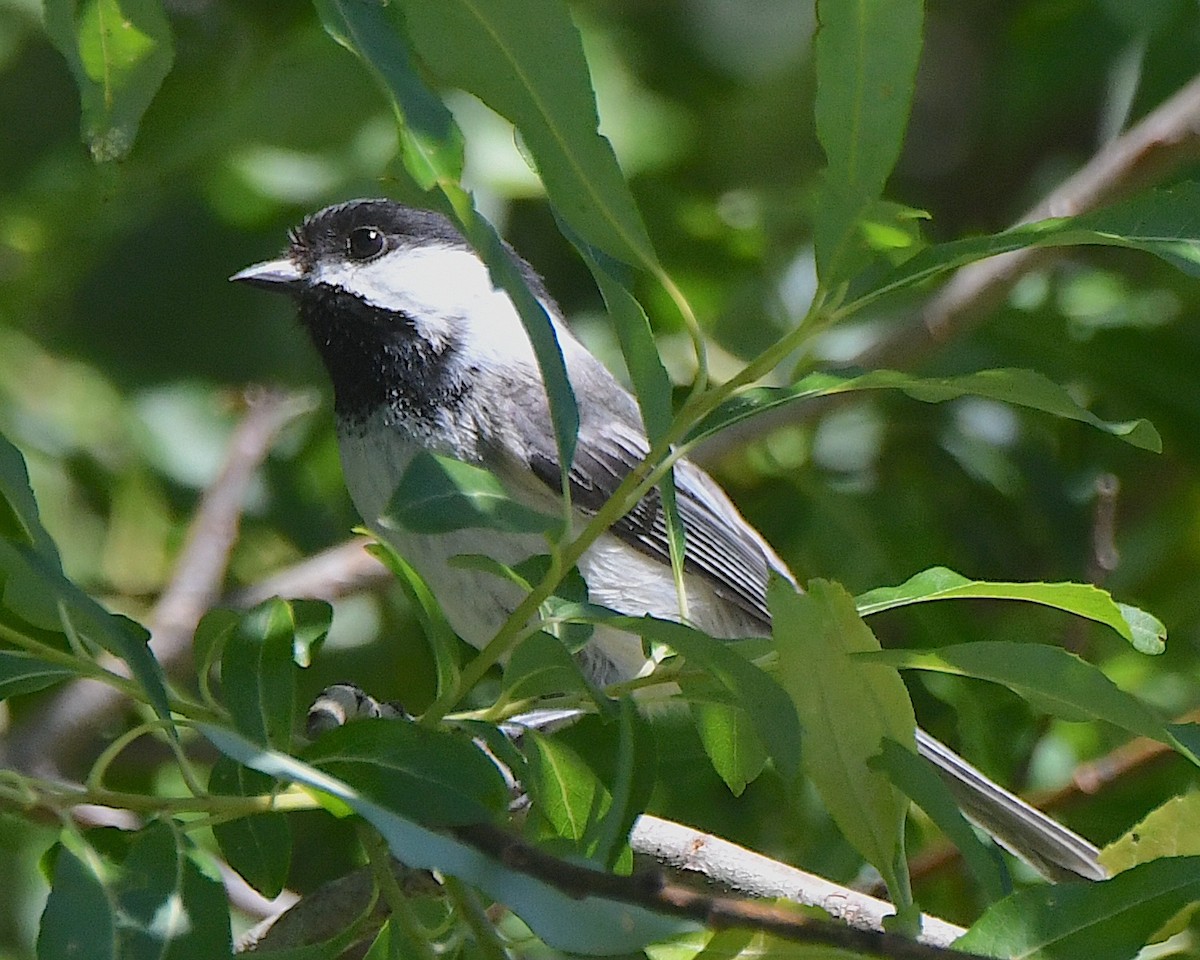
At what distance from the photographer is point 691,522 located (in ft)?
8.23

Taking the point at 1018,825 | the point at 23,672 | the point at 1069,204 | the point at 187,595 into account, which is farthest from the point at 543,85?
the point at 187,595

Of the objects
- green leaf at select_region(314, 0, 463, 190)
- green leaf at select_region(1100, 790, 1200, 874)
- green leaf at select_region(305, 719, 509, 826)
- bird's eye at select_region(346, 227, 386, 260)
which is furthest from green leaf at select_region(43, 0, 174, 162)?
bird's eye at select_region(346, 227, 386, 260)

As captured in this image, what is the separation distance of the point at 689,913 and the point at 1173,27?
2264 millimetres

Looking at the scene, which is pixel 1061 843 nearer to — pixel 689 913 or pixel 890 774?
pixel 890 774

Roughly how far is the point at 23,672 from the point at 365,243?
1.51 meters

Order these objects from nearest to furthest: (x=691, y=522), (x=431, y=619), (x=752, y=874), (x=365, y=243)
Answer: (x=431, y=619) → (x=752, y=874) → (x=691, y=522) → (x=365, y=243)

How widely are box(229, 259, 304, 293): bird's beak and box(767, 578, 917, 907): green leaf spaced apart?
153 centimetres

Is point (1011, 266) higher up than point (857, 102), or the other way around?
point (857, 102)

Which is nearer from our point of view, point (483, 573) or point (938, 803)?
point (938, 803)

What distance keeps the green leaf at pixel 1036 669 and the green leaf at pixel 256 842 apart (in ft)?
1.67

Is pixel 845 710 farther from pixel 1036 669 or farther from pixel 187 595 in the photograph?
pixel 187 595

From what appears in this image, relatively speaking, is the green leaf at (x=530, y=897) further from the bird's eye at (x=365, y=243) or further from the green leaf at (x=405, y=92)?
the bird's eye at (x=365, y=243)

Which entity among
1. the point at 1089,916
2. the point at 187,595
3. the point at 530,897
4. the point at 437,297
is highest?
the point at 530,897

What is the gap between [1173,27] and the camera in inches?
106
